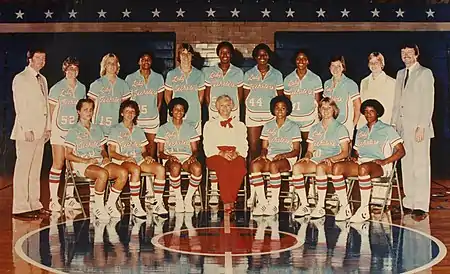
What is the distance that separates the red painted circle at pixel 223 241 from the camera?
263 inches

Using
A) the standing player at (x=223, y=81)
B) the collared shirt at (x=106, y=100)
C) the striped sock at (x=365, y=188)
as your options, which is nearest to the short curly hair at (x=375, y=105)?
the striped sock at (x=365, y=188)

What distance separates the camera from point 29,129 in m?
8.84

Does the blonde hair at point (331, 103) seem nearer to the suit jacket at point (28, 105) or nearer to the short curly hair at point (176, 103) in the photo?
the short curly hair at point (176, 103)

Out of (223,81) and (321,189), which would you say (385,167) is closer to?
(321,189)

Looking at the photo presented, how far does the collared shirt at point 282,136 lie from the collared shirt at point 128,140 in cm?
152

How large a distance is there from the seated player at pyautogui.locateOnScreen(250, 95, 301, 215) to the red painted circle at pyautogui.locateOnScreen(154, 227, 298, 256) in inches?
39.7

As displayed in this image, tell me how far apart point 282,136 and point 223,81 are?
1043 mm

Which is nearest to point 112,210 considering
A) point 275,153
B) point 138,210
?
point 138,210

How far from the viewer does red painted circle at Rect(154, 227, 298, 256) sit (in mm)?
6684

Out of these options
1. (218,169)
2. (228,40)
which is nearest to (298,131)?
(218,169)

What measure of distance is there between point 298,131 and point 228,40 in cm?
175

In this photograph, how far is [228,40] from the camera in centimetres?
990

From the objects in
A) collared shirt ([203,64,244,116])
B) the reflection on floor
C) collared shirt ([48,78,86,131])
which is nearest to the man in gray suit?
the reflection on floor

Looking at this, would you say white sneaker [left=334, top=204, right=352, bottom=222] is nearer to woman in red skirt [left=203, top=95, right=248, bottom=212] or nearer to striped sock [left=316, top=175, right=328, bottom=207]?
striped sock [left=316, top=175, right=328, bottom=207]
